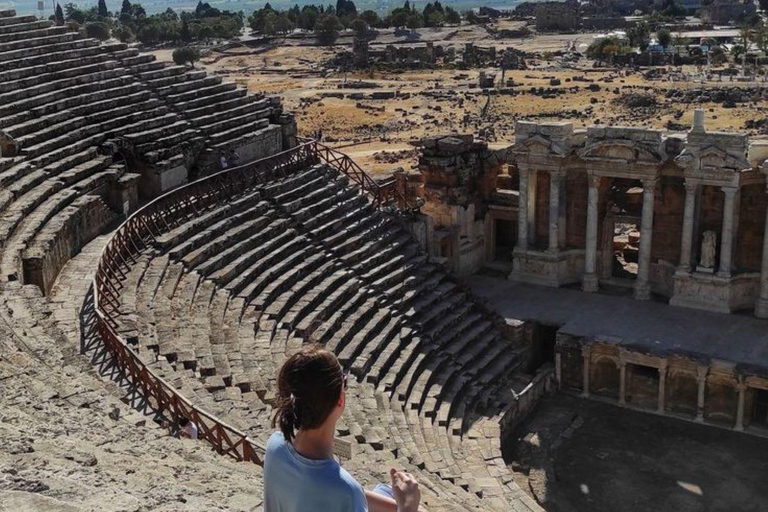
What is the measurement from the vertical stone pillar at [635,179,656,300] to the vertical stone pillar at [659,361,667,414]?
14.3 ft

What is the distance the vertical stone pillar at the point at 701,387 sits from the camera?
24797mm

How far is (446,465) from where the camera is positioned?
64.5 ft

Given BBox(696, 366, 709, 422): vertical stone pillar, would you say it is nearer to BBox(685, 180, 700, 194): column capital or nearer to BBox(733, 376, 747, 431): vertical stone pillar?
BBox(733, 376, 747, 431): vertical stone pillar

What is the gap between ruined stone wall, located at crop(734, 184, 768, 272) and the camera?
28.2 metres

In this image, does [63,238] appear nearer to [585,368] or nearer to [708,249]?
[585,368]

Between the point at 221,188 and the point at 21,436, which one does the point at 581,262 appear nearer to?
the point at 221,188

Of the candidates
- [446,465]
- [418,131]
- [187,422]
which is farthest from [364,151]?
[187,422]

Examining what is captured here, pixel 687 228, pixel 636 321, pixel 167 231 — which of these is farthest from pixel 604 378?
pixel 167 231

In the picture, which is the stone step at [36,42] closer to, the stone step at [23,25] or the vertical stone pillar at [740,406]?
the stone step at [23,25]

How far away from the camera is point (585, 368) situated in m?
26.7

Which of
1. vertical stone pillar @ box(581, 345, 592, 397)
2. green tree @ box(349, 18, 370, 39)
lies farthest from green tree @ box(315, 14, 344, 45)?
vertical stone pillar @ box(581, 345, 592, 397)

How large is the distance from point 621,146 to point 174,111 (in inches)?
514

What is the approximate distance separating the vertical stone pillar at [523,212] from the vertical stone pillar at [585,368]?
18.1 ft

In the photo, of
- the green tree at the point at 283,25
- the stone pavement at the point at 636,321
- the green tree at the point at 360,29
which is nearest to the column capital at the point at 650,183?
the stone pavement at the point at 636,321
